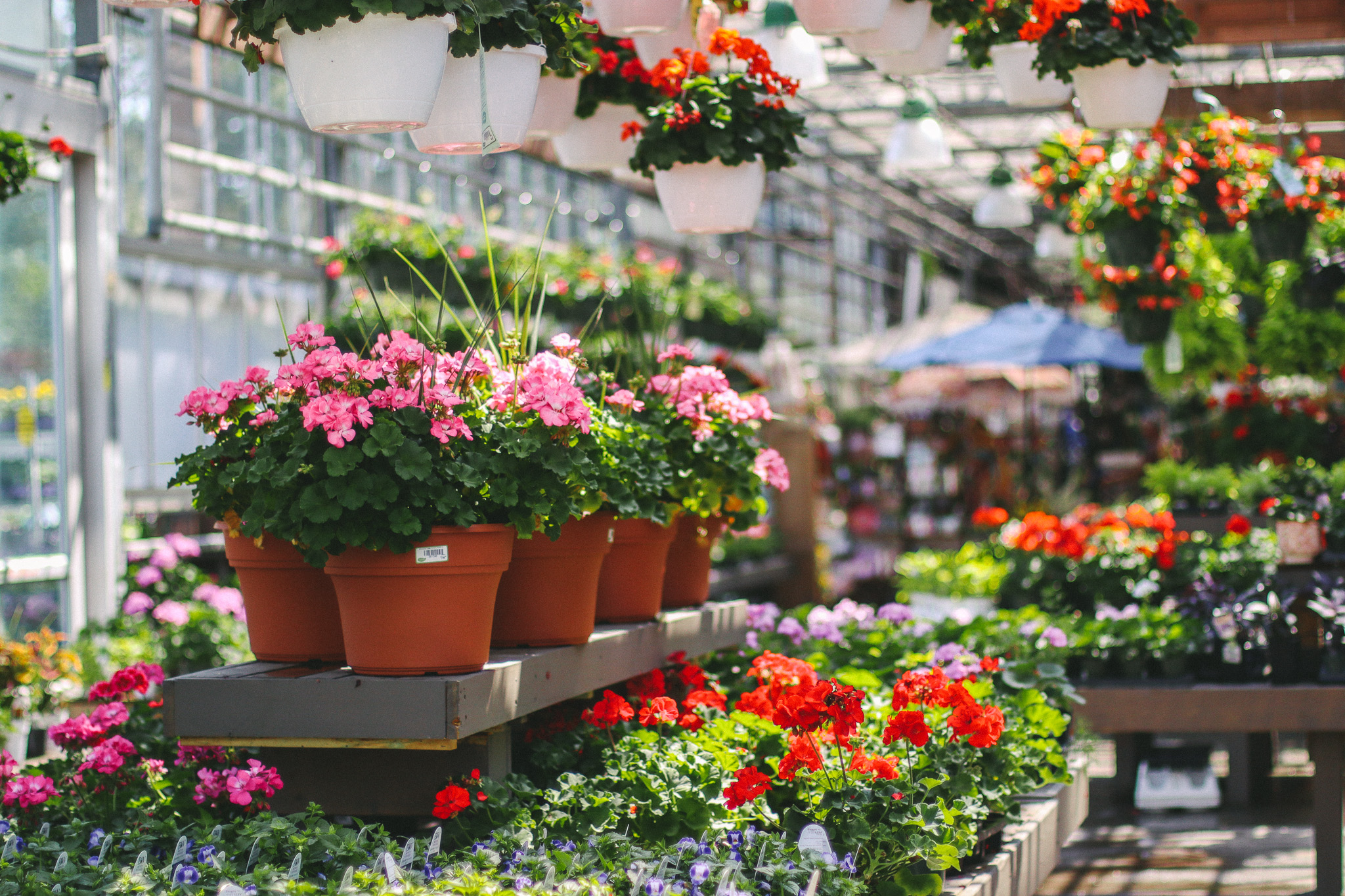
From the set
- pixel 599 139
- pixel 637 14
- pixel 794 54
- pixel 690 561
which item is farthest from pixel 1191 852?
pixel 637 14

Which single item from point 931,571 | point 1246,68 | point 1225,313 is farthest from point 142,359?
point 1246,68

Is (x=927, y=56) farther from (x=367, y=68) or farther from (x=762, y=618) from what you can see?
(x=367, y=68)

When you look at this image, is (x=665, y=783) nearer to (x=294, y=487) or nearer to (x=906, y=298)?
(x=294, y=487)

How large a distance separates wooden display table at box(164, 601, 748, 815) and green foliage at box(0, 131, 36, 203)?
188cm

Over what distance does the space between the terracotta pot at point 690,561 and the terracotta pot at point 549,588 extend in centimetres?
64

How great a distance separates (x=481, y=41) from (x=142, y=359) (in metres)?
4.16

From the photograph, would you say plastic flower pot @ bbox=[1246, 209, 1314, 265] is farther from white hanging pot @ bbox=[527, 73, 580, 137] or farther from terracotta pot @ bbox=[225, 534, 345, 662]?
terracotta pot @ bbox=[225, 534, 345, 662]

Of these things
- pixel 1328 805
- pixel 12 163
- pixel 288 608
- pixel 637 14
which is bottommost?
pixel 1328 805

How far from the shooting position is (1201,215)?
557 centimetres

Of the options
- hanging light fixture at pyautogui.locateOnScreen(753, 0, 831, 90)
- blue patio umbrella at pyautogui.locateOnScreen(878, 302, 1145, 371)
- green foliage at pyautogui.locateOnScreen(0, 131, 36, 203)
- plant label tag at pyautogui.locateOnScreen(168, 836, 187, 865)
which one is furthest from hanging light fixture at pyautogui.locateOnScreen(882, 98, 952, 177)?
plant label tag at pyautogui.locateOnScreen(168, 836, 187, 865)

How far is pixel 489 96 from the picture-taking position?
2186 millimetres

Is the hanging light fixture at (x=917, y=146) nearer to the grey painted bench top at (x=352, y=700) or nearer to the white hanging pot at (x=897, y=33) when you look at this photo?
the white hanging pot at (x=897, y=33)

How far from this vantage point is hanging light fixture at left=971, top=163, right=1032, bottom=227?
848 cm

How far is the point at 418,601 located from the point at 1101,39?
6.54ft
